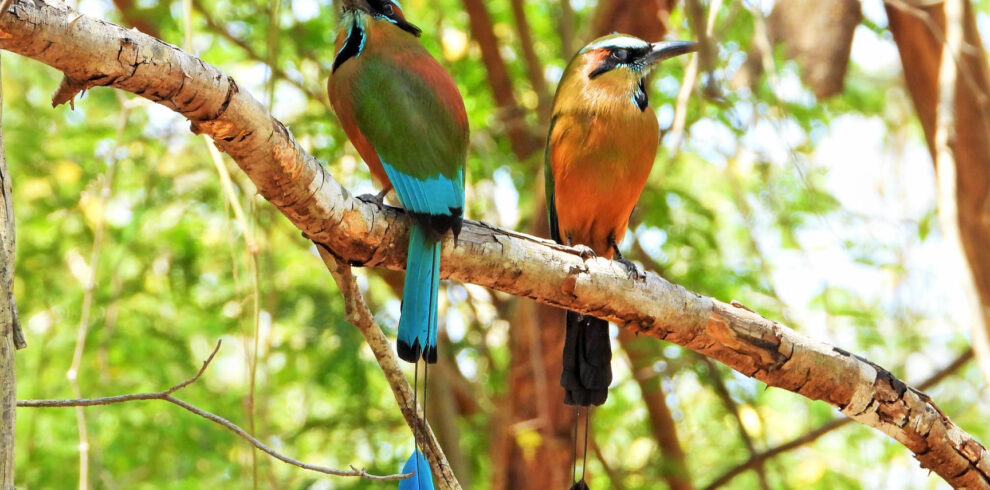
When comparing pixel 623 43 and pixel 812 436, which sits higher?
pixel 623 43

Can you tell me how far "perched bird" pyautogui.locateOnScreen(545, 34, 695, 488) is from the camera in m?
3.34

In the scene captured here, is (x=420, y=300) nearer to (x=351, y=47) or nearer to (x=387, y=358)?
(x=387, y=358)

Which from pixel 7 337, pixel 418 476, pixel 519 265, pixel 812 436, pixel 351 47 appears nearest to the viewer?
pixel 7 337

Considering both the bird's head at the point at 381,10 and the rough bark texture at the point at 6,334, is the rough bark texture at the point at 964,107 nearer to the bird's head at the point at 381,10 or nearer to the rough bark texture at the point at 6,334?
the bird's head at the point at 381,10

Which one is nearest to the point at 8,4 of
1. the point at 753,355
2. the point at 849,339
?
the point at 753,355

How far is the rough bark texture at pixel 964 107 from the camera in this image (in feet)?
14.0

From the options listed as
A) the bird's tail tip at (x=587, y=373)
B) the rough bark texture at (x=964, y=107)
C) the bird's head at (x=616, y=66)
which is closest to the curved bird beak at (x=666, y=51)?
the bird's head at (x=616, y=66)

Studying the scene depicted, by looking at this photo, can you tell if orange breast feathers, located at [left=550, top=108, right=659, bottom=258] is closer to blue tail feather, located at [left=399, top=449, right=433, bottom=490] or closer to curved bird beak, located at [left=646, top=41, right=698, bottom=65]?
curved bird beak, located at [left=646, top=41, right=698, bottom=65]

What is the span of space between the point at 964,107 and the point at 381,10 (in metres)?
2.72

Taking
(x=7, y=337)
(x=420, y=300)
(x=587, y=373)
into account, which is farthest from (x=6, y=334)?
(x=587, y=373)

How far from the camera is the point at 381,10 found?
10.2 feet

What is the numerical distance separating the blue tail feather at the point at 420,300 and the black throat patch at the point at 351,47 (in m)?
0.68

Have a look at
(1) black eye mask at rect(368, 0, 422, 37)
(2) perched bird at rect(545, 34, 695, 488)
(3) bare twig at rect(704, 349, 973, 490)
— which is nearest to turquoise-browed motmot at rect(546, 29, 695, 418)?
(2) perched bird at rect(545, 34, 695, 488)

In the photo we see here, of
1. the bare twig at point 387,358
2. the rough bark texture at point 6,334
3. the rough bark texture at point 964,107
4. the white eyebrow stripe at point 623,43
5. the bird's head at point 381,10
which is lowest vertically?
the rough bark texture at point 6,334
